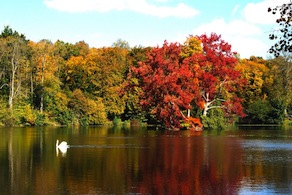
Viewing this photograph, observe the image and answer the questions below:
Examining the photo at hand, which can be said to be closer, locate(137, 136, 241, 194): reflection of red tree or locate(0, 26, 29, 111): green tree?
locate(137, 136, 241, 194): reflection of red tree

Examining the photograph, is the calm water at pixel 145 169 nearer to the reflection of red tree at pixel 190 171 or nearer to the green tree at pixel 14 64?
the reflection of red tree at pixel 190 171

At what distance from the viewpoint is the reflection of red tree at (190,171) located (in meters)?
16.4

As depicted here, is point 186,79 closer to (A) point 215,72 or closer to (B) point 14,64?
(A) point 215,72

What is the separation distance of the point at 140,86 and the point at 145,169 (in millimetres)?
33814

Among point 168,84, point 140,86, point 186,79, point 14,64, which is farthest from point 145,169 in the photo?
point 14,64

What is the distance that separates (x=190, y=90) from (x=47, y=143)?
68.8ft

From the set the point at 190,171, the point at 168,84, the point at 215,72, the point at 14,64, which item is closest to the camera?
the point at 190,171

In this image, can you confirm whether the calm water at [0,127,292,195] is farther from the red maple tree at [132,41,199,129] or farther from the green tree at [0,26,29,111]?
the green tree at [0,26,29,111]

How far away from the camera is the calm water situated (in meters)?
16.3

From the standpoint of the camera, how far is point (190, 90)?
50.2 m

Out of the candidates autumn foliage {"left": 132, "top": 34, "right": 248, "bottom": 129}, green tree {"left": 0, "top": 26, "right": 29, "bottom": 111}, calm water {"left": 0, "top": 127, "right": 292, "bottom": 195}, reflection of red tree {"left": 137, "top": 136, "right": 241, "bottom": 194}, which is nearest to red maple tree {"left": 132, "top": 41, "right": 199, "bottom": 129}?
autumn foliage {"left": 132, "top": 34, "right": 248, "bottom": 129}

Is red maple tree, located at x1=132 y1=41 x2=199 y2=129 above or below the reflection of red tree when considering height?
above

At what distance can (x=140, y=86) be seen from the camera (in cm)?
5431

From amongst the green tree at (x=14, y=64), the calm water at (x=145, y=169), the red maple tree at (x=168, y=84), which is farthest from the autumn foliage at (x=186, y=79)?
the calm water at (x=145, y=169)
